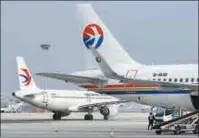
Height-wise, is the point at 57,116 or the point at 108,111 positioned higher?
the point at 108,111

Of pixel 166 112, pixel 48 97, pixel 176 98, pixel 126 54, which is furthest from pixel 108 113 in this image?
pixel 176 98

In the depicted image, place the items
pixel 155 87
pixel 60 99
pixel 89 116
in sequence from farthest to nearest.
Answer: pixel 60 99 → pixel 89 116 → pixel 155 87

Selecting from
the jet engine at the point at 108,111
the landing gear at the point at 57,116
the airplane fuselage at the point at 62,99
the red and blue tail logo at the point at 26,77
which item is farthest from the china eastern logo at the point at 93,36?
the landing gear at the point at 57,116

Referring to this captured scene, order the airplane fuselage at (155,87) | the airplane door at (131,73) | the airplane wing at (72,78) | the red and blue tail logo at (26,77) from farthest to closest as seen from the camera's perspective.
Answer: the red and blue tail logo at (26,77) < the airplane door at (131,73) < the airplane fuselage at (155,87) < the airplane wing at (72,78)

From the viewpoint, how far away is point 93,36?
4159cm

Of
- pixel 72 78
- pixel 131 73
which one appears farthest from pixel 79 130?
pixel 131 73

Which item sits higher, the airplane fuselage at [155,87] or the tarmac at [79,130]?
the airplane fuselage at [155,87]

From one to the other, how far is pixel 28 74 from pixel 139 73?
3032cm

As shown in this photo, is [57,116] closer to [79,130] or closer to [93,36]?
[93,36]

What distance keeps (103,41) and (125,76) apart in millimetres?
3250

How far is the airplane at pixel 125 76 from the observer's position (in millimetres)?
36750

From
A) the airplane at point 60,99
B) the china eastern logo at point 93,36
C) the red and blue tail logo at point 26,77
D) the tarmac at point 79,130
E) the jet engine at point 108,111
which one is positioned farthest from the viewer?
the jet engine at point 108,111

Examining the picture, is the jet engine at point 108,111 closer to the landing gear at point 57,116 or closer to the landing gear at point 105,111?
the landing gear at point 105,111

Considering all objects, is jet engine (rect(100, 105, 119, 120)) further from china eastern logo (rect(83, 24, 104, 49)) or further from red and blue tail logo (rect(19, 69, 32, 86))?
china eastern logo (rect(83, 24, 104, 49))
